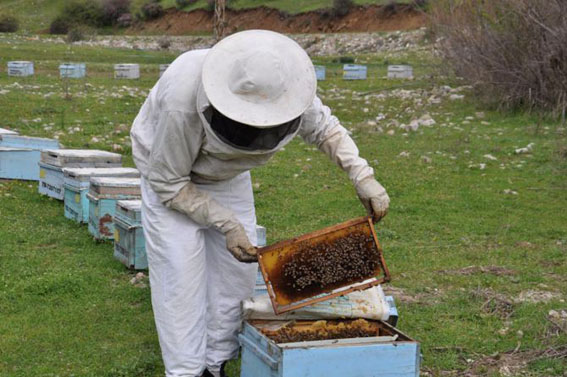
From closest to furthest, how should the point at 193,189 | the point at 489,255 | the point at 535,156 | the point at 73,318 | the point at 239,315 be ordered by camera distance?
the point at 193,189
the point at 239,315
the point at 73,318
the point at 489,255
the point at 535,156

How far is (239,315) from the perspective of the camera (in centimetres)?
386

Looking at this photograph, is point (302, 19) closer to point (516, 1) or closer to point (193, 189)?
point (516, 1)

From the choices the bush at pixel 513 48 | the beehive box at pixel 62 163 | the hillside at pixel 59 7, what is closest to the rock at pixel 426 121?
the bush at pixel 513 48

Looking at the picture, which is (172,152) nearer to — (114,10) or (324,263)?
(324,263)

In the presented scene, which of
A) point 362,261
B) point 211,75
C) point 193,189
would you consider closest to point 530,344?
point 362,261

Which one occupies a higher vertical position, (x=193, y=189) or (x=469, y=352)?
(x=193, y=189)

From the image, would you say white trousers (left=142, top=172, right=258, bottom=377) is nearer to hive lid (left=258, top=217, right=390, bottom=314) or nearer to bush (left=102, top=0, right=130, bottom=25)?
hive lid (left=258, top=217, right=390, bottom=314)

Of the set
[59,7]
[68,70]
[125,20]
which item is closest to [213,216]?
[68,70]

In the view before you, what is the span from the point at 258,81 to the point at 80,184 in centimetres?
415

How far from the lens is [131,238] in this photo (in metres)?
5.61

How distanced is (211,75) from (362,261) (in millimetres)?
1118

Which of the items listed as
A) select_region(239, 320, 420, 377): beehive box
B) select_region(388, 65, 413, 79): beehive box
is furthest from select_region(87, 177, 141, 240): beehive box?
select_region(388, 65, 413, 79): beehive box

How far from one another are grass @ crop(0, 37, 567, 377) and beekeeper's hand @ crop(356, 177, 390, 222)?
92cm

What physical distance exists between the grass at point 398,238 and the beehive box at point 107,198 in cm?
13
